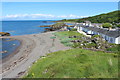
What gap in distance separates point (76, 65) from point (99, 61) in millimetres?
3047

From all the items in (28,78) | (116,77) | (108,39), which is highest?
(108,39)

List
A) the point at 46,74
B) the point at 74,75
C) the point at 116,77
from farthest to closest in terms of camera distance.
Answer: the point at 46,74, the point at 74,75, the point at 116,77

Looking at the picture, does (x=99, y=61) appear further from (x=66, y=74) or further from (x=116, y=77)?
(x=66, y=74)

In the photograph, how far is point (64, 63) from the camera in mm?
16781

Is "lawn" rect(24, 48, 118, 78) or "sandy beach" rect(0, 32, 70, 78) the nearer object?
"lawn" rect(24, 48, 118, 78)

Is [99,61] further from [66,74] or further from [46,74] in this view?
[46,74]

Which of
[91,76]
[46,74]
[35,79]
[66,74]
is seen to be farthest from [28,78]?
[91,76]

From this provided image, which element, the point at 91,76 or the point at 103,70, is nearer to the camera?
the point at 91,76

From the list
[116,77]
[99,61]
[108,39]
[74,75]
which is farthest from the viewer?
[108,39]

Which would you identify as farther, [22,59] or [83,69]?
[22,59]

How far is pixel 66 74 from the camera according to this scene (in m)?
14.4

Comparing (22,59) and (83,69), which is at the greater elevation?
(83,69)

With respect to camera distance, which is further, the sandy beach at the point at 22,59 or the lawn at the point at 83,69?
the sandy beach at the point at 22,59

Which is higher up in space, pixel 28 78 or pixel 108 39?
pixel 108 39
